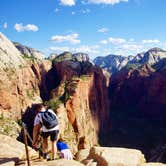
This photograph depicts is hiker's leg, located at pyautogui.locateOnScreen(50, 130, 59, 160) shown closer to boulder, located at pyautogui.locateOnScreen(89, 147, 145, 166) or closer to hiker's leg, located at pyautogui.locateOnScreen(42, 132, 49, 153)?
hiker's leg, located at pyautogui.locateOnScreen(42, 132, 49, 153)

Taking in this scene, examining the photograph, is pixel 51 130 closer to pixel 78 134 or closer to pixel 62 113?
pixel 62 113

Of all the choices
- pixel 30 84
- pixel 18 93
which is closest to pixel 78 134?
pixel 18 93

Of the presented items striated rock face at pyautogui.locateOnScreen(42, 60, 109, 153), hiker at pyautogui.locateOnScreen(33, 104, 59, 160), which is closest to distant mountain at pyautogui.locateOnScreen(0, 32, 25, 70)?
striated rock face at pyautogui.locateOnScreen(42, 60, 109, 153)

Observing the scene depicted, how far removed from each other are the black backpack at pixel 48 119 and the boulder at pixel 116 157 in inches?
132

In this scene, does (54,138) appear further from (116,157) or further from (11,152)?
(11,152)

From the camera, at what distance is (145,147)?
13525 cm

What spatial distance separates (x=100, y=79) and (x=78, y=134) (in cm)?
3929

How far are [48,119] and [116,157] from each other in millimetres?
4451

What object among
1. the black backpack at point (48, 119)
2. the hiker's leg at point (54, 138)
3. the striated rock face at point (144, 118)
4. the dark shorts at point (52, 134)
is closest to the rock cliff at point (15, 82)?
the striated rock face at point (144, 118)

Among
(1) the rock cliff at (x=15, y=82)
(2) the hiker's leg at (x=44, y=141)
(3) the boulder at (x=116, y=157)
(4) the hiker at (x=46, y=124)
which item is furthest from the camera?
(1) the rock cliff at (x=15, y=82)

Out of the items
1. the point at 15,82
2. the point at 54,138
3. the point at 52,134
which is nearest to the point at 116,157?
the point at 54,138

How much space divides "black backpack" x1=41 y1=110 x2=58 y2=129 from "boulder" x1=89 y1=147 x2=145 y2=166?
11.0 feet

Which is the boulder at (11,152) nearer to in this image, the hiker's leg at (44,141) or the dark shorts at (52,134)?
the hiker's leg at (44,141)

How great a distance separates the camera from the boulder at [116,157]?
22.1m
